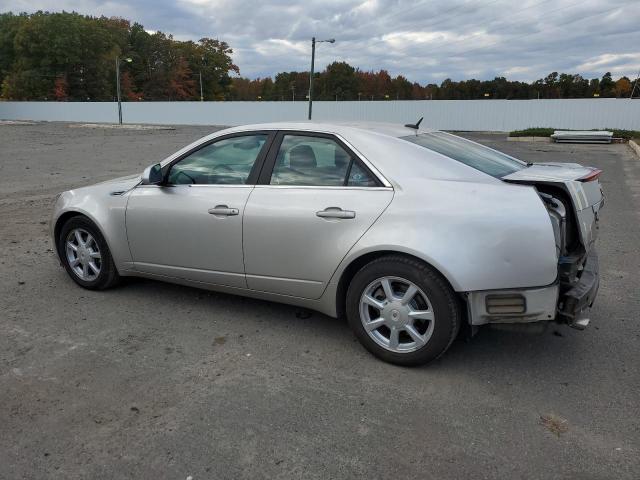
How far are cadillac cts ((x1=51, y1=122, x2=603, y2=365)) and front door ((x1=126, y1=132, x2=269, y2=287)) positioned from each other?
0.01 m

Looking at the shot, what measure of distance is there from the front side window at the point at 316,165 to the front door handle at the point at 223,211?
0.35 meters

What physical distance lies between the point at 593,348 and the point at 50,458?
136 inches

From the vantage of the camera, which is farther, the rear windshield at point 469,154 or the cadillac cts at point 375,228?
the rear windshield at point 469,154

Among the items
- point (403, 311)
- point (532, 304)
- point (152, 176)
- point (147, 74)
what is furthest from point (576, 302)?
point (147, 74)

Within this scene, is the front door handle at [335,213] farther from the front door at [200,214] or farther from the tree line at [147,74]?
the tree line at [147,74]

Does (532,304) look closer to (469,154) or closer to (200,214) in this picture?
(469,154)

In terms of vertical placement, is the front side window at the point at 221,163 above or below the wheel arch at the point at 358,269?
above

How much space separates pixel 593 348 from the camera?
379 centimetres

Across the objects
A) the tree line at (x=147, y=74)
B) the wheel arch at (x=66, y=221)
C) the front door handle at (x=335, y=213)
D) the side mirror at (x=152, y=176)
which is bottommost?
the wheel arch at (x=66, y=221)

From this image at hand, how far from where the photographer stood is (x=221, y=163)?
4.24 m

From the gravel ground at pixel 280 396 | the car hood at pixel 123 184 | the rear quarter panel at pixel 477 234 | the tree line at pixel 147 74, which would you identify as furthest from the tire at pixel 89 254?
the tree line at pixel 147 74

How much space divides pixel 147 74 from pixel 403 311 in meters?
103

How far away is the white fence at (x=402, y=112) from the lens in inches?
1441

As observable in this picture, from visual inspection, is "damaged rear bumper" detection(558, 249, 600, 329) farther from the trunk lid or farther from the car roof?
the car roof
